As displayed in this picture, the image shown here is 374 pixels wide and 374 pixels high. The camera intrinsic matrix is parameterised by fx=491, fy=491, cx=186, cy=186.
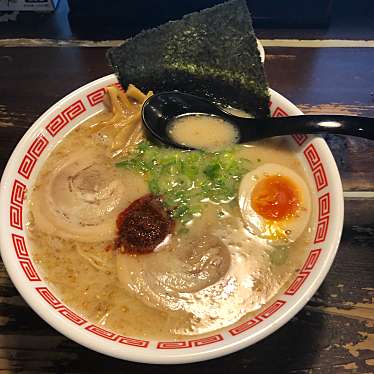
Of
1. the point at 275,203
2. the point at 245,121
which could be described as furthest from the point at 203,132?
the point at 275,203

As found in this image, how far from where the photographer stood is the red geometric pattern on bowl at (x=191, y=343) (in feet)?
3.69

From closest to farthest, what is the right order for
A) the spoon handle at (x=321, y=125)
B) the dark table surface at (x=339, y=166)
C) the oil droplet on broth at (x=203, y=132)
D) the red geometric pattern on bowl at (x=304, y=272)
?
the red geometric pattern on bowl at (x=304, y=272), the dark table surface at (x=339, y=166), the spoon handle at (x=321, y=125), the oil droplet on broth at (x=203, y=132)

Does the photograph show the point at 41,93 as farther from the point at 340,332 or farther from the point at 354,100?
the point at 340,332

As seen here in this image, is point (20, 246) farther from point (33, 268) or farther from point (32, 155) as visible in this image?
point (32, 155)

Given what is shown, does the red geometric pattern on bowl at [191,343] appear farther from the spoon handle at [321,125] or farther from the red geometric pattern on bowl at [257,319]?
the spoon handle at [321,125]

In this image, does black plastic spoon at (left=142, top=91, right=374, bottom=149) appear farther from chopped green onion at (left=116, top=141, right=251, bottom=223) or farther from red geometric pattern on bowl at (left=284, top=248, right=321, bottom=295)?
red geometric pattern on bowl at (left=284, top=248, right=321, bottom=295)

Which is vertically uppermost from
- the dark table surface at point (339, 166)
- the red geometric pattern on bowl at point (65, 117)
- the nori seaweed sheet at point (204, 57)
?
the nori seaweed sheet at point (204, 57)

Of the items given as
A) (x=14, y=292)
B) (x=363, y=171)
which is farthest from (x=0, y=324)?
(x=363, y=171)

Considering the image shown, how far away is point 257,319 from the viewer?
1168 millimetres

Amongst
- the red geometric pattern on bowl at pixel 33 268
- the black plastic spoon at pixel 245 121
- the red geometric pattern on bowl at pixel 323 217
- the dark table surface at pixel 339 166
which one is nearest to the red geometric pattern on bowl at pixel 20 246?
the red geometric pattern on bowl at pixel 33 268

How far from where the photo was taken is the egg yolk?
1398 millimetres

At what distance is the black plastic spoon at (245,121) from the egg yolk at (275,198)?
0.54ft

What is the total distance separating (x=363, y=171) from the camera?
1.75m

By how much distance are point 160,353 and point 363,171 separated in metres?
1.04
